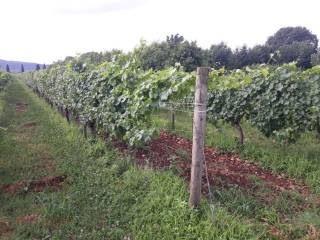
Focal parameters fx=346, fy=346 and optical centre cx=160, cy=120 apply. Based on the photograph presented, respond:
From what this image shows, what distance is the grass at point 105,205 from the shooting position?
13.3ft

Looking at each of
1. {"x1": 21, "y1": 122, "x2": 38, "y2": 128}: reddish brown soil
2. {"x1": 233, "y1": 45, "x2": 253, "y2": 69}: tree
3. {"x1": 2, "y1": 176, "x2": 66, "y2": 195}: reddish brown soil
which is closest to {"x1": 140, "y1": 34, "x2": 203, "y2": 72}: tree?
{"x1": 21, "y1": 122, "x2": 38, "y2": 128}: reddish brown soil

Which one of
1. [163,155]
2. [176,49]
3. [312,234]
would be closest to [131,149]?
[163,155]

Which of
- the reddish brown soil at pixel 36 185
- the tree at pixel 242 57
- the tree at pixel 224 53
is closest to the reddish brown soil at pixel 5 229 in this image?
the reddish brown soil at pixel 36 185

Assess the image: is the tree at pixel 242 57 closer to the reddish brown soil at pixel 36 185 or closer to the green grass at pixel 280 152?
the green grass at pixel 280 152

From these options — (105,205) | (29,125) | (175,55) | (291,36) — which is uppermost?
(291,36)

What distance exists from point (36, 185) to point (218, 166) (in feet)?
10.6

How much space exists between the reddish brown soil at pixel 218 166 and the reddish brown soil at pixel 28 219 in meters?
2.02

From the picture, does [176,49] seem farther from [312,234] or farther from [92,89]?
[312,234]

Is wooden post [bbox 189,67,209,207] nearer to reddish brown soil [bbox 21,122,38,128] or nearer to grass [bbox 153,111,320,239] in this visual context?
grass [bbox 153,111,320,239]

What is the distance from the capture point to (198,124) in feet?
13.5

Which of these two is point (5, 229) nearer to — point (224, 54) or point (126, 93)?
point (126, 93)

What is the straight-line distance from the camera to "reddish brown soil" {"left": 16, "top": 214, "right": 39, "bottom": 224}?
15.0 feet

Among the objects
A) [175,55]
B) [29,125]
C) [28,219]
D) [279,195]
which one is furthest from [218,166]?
[175,55]

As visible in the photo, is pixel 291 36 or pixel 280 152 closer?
pixel 280 152
